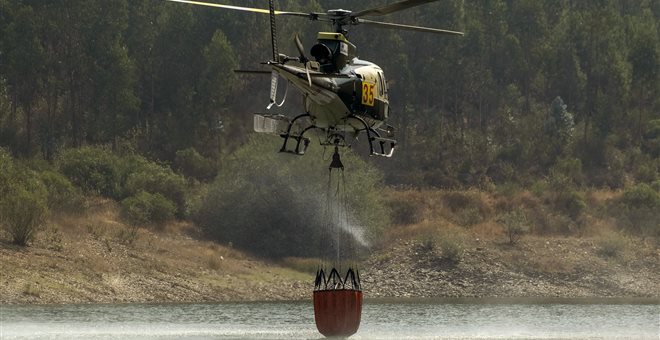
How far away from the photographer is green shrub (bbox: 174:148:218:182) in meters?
107

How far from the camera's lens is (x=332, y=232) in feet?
282

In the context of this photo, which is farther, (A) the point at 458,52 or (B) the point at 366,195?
(A) the point at 458,52

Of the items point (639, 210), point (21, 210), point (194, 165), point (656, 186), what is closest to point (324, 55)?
point (21, 210)

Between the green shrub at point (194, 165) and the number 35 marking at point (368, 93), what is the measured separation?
67.8m

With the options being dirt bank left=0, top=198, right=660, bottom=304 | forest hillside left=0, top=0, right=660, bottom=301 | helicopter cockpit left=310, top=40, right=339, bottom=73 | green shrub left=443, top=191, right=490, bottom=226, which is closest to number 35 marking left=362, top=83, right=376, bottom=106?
helicopter cockpit left=310, top=40, right=339, bottom=73

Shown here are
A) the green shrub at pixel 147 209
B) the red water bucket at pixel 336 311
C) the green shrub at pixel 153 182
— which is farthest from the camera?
the green shrub at pixel 153 182

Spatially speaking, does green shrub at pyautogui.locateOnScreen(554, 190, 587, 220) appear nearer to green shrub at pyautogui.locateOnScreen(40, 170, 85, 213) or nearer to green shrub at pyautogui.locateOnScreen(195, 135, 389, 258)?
green shrub at pyautogui.locateOnScreen(195, 135, 389, 258)

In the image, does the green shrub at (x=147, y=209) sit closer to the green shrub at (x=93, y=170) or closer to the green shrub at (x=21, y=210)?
the green shrub at (x=93, y=170)

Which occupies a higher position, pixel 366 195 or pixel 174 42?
pixel 174 42

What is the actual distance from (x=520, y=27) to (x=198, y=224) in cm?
4260

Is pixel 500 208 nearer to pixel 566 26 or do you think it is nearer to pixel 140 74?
pixel 566 26

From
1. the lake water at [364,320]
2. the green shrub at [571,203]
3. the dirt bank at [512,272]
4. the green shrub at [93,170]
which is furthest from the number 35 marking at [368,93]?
the green shrub at [571,203]

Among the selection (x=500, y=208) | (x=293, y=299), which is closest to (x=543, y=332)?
(x=293, y=299)

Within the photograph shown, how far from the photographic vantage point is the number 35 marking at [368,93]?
39.2m
